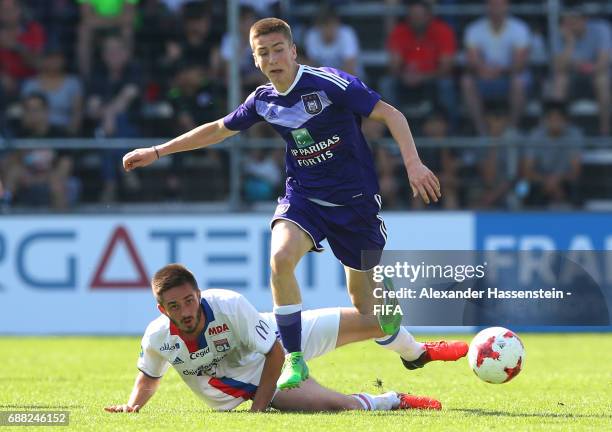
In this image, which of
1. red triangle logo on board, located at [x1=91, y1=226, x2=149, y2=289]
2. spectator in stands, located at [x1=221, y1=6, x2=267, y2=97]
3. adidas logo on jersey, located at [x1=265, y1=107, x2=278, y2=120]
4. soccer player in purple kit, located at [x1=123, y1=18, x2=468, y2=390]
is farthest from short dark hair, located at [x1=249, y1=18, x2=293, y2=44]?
spectator in stands, located at [x1=221, y1=6, x2=267, y2=97]

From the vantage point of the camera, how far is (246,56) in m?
14.8

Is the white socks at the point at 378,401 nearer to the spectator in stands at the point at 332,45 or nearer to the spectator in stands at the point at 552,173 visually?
the spectator in stands at the point at 552,173

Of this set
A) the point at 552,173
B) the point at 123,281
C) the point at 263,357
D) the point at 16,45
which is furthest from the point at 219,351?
the point at 16,45

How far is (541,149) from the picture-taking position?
1370 centimetres

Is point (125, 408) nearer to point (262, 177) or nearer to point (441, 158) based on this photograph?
point (262, 177)

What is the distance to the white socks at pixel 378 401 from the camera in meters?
6.96

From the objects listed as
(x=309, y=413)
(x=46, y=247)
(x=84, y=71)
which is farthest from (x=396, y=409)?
(x=84, y=71)

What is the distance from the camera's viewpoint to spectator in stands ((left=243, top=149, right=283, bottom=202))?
1381 cm

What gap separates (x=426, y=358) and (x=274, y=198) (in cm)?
641

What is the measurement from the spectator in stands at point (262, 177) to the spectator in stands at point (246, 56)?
1.05 m

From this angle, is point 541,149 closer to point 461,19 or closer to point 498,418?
point 461,19

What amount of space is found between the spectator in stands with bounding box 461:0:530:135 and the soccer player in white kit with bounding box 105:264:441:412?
26.8 feet

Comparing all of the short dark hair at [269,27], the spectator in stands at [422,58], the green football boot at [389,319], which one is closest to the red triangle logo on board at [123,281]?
the spectator in stands at [422,58]

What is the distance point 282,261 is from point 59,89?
27.8 ft
